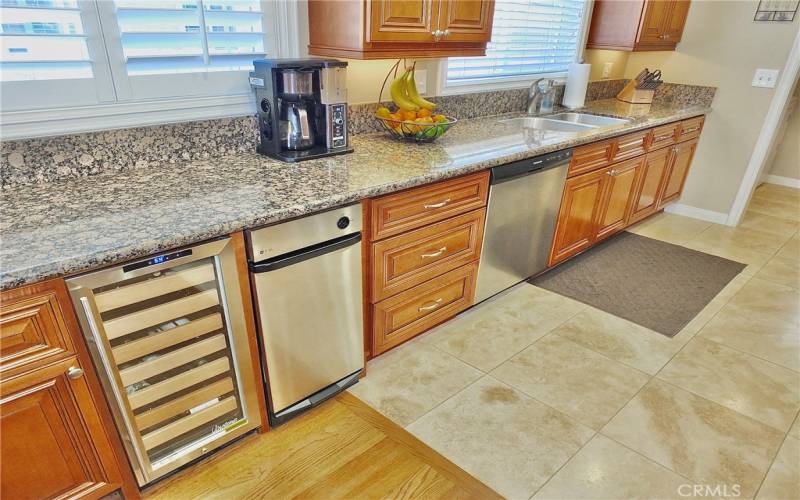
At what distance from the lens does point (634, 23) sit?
319cm

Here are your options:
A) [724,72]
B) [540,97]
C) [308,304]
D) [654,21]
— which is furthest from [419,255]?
[724,72]

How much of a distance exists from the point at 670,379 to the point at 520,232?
97 centimetres

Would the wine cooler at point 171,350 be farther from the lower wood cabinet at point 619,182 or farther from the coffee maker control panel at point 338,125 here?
the lower wood cabinet at point 619,182

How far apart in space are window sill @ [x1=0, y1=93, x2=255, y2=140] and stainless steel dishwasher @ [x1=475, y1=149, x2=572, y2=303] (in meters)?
1.18

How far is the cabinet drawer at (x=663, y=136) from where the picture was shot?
325 centimetres

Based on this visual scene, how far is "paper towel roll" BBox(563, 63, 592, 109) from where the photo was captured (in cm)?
330

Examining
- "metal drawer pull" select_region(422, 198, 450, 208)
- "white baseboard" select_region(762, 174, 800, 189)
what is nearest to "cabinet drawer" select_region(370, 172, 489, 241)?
"metal drawer pull" select_region(422, 198, 450, 208)

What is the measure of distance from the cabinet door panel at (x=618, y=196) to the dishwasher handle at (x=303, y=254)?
203 cm

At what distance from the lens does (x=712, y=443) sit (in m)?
1.76

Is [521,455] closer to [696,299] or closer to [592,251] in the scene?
[696,299]

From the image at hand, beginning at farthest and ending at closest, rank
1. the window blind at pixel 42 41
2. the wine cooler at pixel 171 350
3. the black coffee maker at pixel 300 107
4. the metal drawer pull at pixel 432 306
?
the metal drawer pull at pixel 432 306 < the black coffee maker at pixel 300 107 < the window blind at pixel 42 41 < the wine cooler at pixel 171 350

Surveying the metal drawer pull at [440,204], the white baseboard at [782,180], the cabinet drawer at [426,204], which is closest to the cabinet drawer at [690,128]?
the white baseboard at [782,180]

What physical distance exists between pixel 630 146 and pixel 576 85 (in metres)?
0.65

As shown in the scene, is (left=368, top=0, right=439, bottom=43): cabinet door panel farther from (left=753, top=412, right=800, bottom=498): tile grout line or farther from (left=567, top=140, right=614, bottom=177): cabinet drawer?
(left=753, top=412, right=800, bottom=498): tile grout line
